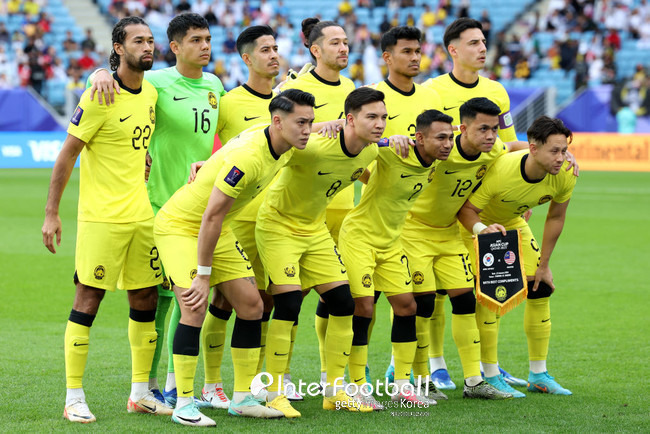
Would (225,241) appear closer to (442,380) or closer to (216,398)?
(216,398)

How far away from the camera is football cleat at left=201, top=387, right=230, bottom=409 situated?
626cm

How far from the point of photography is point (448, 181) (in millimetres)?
6723

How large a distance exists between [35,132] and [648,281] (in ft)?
63.8

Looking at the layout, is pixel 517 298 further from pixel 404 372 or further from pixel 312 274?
pixel 312 274

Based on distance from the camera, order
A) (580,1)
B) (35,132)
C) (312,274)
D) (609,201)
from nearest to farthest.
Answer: (312,274) → (609,201) → (35,132) → (580,1)

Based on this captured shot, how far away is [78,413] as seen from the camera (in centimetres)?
570

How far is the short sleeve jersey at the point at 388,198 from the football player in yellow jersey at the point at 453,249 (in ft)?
0.93

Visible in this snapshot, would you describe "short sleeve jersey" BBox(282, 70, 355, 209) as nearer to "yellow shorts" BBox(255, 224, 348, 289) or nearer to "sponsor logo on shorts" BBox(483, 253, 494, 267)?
"yellow shorts" BBox(255, 224, 348, 289)

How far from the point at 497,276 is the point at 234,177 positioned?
2.17 m

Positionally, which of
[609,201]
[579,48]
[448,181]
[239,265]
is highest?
[579,48]

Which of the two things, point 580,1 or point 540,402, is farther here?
point 580,1

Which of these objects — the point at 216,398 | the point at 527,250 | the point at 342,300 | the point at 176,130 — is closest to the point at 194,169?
the point at 176,130

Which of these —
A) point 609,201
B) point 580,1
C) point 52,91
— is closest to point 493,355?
point 609,201

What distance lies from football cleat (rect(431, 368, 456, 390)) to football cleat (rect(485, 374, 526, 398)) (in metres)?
0.31
